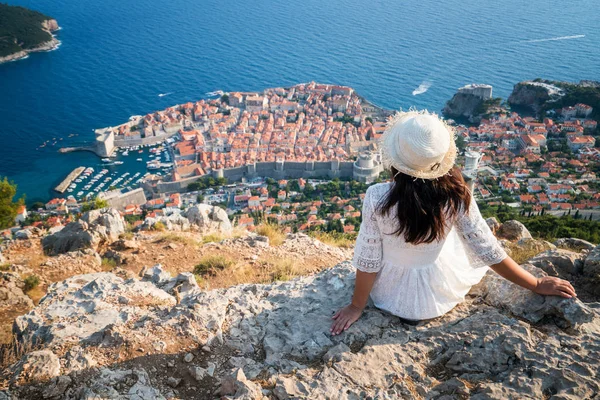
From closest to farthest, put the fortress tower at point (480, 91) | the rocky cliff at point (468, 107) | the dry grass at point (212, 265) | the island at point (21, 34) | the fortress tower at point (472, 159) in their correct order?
1. the dry grass at point (212, 265)
2. the fortress tower at point (472, 159)
3. the rocky cliff at point (468, 107)
4. the fortress tower at point (480, 91)
5. the island at point (21, 34)

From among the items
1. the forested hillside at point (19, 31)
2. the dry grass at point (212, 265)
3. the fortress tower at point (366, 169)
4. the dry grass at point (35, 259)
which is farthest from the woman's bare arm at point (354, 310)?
the forested hillside at point (19, 31)

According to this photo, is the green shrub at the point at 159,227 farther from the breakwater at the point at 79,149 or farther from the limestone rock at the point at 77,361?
the breakwater at the point at 79,149

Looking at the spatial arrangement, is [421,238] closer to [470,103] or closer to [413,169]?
[413,169]

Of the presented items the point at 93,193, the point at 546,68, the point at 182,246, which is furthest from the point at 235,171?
the point at 546,68

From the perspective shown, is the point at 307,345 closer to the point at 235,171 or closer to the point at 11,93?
the point at 235,171

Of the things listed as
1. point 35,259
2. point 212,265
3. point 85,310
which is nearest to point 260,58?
point 35,259

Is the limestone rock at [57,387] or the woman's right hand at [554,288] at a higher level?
the woman's right hand at [554,288]

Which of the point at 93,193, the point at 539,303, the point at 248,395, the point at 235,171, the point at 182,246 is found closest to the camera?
the point at 248,395
